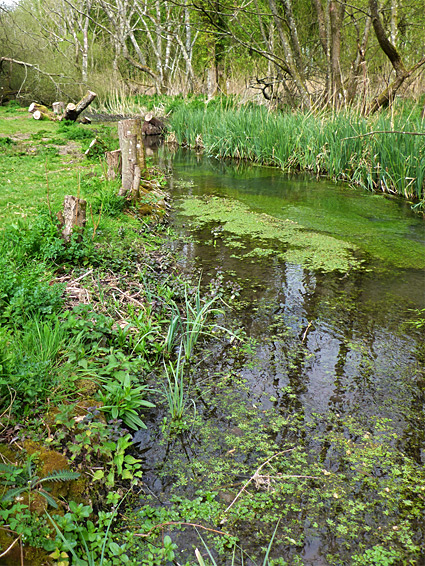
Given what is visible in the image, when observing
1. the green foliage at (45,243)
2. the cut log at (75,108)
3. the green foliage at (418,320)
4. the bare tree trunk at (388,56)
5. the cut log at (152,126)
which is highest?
the bare tree trunk at (388,56)

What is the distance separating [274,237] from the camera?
17.5 feet

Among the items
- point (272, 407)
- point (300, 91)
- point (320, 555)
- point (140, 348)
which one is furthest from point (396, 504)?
point (300, 91)

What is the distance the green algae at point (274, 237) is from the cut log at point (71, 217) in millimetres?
1695

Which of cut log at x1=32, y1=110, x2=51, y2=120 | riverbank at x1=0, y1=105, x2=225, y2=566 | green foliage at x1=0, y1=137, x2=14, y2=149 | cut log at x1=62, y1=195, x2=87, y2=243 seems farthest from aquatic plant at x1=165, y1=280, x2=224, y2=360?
cut log at x1=32, y1=110, x2=51, y2=120

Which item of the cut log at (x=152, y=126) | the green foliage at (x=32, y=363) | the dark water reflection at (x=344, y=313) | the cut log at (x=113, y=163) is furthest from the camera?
the cut log at (x=152, y=126)

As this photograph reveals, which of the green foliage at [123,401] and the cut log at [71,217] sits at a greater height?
the cut log at [71,217]

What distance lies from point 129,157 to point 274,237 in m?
1.96

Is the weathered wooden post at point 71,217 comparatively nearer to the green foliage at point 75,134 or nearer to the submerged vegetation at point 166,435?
the submerged vegetation at point 166,435

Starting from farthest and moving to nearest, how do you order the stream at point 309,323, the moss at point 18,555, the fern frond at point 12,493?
the stream at point 309,323 < the fern frond at point 12,493 < the moss at point 18,555

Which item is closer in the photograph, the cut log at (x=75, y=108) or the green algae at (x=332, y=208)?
the green algae at (x=332, y=208)

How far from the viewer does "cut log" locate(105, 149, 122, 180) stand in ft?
19.1

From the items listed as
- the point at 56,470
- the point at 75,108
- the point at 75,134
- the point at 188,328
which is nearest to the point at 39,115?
the point at 75,108

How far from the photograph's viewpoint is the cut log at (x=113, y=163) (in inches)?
230

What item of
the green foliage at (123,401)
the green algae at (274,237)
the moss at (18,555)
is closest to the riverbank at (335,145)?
the green algae at (274,237)
